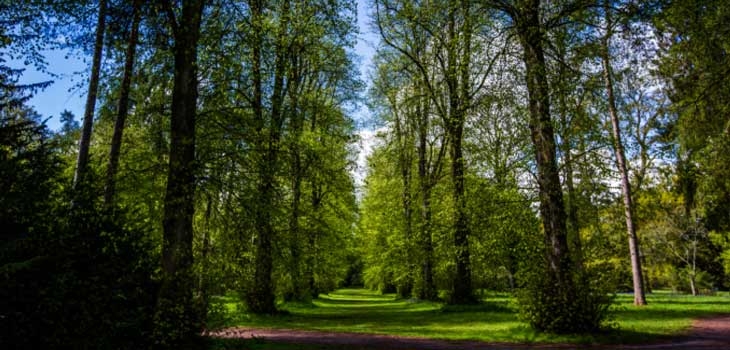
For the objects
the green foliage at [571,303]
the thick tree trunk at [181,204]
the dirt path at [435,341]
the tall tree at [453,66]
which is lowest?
the dirt path at [435,341]

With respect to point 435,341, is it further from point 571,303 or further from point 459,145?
point 459,145

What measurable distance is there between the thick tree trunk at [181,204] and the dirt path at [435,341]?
55.5 inches

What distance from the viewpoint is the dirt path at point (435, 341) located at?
10555 mm

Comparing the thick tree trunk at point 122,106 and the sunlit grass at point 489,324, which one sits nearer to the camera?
Result: the thick tree trunk at point 122,106

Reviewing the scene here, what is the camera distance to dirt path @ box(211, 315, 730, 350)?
10.6m

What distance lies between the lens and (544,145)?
1271 cm

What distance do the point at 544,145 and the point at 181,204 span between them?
8.93 metres

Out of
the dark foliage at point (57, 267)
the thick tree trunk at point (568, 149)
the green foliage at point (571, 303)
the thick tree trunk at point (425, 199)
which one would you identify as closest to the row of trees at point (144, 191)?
the dark foliage at point (57, 267)

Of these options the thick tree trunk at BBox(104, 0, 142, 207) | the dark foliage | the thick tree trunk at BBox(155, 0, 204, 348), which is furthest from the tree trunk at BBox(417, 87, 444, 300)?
the dark foliage

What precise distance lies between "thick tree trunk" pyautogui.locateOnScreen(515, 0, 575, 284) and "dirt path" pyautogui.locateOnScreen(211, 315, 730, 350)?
222 centimetres

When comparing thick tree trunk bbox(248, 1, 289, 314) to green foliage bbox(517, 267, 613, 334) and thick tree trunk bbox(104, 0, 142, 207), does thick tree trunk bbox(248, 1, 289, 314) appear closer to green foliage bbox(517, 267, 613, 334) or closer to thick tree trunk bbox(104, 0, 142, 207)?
thick tree trunk bbox(104, 0, 142, 207)

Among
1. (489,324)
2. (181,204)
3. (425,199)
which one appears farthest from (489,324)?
(181,204)

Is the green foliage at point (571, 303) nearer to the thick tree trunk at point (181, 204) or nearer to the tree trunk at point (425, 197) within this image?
the thick tree trunk at point (181, 204)

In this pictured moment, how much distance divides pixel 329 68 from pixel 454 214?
1256 cm
